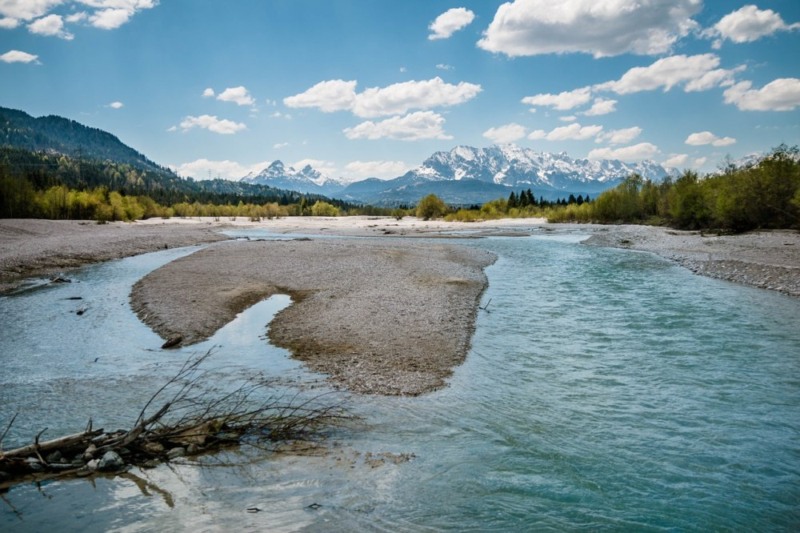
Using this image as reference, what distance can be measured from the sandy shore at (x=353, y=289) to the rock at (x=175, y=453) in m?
4.51

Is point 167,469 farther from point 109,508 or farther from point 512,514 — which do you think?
point 512,514

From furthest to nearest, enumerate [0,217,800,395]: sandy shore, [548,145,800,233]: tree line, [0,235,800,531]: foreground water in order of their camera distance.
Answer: [548,145,800,233]: tree line, [0,217,800,395]: sandy shore, [0,235,800,531]: foreground water

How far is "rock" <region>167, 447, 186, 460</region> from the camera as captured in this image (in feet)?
28.0

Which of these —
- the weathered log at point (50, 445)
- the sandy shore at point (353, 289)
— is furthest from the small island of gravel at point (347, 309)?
the weathered log at point (50, 445)

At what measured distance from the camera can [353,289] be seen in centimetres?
2497

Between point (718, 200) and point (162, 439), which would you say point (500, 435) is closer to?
point (162, 439)

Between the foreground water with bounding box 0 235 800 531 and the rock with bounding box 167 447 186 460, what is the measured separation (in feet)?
1.28

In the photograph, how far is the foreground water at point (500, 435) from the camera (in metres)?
7.10

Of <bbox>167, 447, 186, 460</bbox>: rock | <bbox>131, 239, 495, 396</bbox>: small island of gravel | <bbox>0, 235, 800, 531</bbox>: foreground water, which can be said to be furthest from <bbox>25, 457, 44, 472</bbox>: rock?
<bbox>131, 239, 495, 396</bbox>: small island of gravel

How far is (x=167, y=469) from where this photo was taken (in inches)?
322

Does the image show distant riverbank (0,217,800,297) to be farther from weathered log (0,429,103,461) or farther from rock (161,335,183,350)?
weathered log (0,429,103,461)

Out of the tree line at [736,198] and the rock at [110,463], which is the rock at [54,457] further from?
the tree line at [736,198]

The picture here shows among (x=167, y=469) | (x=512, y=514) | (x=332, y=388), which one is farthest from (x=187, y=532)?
(x=332, y=388)

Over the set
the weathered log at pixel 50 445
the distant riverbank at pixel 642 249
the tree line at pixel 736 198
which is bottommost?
the weathered log at pixel 50 445
